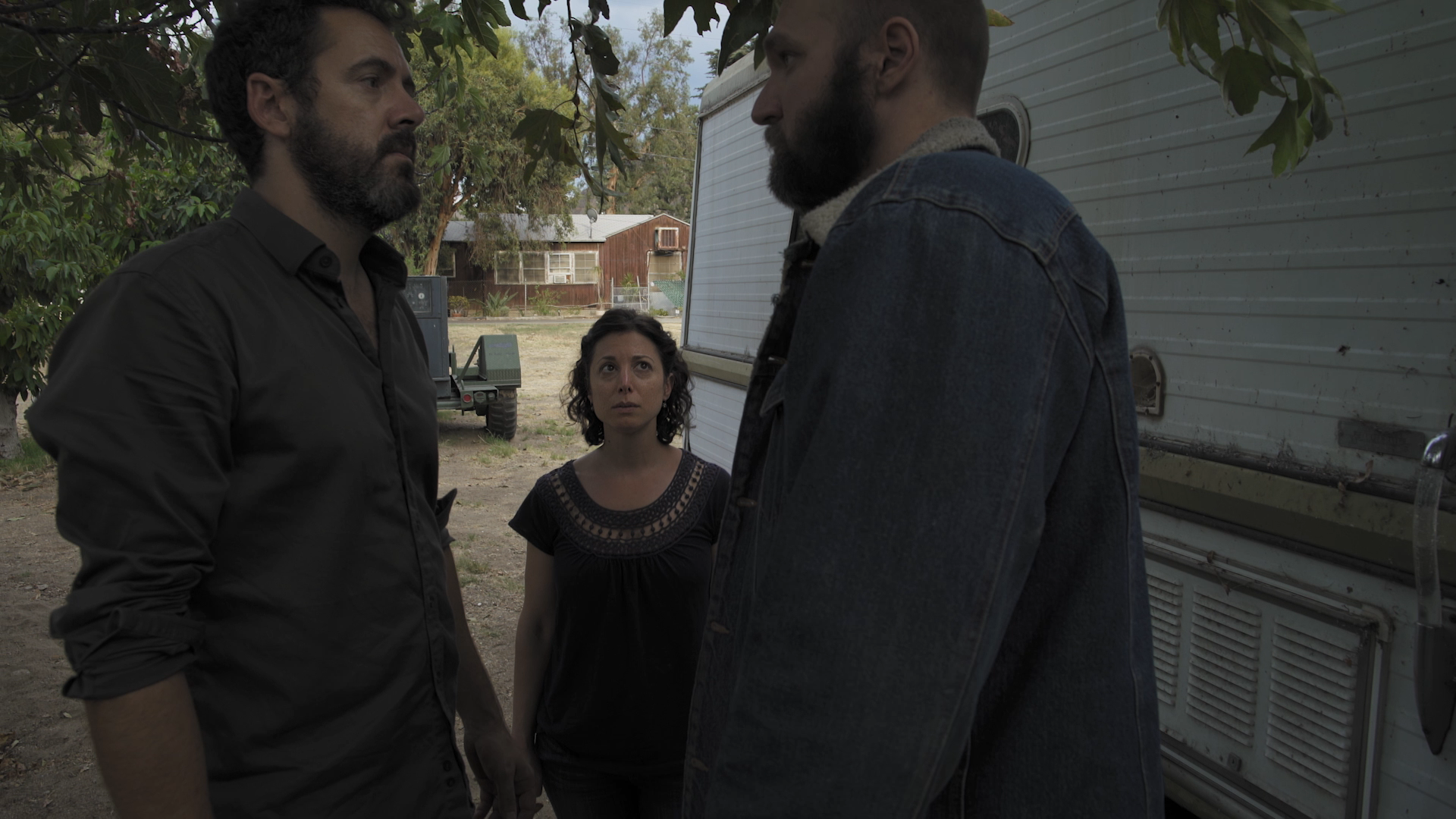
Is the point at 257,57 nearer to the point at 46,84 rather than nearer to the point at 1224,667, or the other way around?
the point at 46,84

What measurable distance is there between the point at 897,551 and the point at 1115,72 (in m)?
2.13

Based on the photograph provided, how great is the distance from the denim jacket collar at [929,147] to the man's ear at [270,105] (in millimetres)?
1134

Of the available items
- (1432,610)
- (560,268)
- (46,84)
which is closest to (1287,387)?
(1432,610)

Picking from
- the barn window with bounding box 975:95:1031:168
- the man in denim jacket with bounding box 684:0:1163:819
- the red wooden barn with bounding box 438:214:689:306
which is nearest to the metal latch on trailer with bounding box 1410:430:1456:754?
the man in denim jacket with bounding box 684:0:1163:819

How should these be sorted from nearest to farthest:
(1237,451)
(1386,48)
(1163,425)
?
1. (1386,48)
2. (1237,451)
3. (1163,425)

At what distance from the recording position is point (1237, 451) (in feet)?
7.21

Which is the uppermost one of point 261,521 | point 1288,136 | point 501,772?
point 1288,136

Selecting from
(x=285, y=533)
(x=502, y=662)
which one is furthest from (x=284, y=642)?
(x=502, y=662)

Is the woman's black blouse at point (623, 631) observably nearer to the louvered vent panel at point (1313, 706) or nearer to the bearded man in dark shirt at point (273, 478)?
Answer: the bearded man in dark shirt at point (273, 478)

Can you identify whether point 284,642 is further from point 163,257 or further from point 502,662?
point 502,662

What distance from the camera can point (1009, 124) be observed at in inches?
119

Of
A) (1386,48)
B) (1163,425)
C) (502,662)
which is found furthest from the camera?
(502,662)

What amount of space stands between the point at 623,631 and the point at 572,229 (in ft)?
106

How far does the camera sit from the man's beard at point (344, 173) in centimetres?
181
